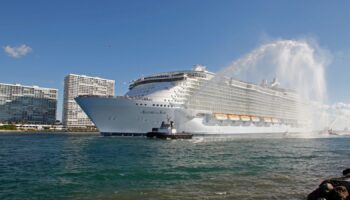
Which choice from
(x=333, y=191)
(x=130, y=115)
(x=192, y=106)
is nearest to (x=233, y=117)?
(x=192, y=106)

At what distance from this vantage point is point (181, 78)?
85812 millimetres

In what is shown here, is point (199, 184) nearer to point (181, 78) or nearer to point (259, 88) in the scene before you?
point (181, 78)

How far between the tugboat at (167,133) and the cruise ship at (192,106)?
2.46 metres

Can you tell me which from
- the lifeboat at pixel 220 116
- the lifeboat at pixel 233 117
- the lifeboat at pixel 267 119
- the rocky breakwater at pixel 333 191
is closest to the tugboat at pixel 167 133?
the lifeboat at pixel 220 116

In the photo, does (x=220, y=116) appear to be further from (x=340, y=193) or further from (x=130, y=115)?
(x=340, y=193)

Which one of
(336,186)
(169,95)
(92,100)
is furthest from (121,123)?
(336,186)

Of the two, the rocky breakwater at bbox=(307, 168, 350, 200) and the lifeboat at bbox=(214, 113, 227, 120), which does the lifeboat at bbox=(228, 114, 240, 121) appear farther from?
the rocky breakwater at bbox=(307, 168, 350, 200)

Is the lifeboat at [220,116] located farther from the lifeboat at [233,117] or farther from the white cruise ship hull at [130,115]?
the white cruise ship hull at [130,115]

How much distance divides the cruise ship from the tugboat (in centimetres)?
246

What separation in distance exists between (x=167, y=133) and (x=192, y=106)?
13621 mm

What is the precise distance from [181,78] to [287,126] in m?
51.6

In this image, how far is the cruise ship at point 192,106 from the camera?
7550 centimetres

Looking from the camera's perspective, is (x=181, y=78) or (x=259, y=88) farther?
(x=259, y=88)

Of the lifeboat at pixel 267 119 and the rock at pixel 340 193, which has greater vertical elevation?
the lifeboat at pixel 267 119
